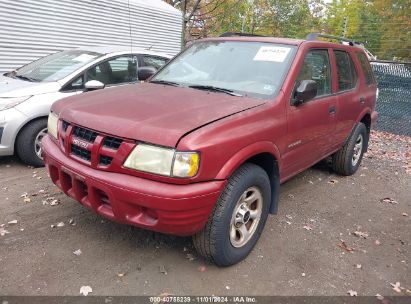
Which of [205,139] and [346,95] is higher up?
[205,139]

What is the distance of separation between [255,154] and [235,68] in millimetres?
1081

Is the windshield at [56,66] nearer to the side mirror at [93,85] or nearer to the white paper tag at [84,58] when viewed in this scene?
Result: the white paper tag at [84,58]

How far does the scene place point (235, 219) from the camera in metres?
3.05

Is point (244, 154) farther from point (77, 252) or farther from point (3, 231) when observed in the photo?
point (3, 231)

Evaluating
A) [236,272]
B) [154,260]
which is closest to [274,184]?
[236,272]

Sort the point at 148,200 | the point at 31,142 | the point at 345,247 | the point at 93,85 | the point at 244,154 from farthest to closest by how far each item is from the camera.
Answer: the point at 93,85 → the point at 31,142 → the point at 345,247 → the point at 244,154 → the point at 148,200

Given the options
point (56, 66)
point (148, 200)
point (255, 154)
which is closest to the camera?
point (148, 200)

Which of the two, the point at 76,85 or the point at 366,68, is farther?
the point at 366,68

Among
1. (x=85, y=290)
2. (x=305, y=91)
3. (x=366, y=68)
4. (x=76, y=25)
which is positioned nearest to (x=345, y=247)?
(x=305, y=91)

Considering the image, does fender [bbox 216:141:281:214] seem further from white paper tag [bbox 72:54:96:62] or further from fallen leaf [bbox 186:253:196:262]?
white paper tag [bbox 72:54:96:62]

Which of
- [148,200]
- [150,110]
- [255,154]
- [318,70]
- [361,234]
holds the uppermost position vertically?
[318,70]

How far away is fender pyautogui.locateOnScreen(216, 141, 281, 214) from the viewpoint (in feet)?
8.89

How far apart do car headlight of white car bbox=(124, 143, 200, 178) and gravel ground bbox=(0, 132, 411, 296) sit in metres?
0.94

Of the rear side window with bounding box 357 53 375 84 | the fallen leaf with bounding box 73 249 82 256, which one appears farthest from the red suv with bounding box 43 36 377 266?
the rear side window with bounding box 357 53 375 84
